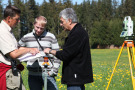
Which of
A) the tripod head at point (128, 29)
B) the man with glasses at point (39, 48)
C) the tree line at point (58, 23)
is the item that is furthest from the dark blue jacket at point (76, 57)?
the tree line at point (58, 23)

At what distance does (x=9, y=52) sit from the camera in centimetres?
304

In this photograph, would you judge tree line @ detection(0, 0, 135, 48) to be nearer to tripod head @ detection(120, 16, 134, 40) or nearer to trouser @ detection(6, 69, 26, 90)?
tripod head @ detection(120, 16, 134, 40)

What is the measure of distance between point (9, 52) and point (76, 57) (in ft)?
3.24

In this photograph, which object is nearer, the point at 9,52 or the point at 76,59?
the point at 9,52

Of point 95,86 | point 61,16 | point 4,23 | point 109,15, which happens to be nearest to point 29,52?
point 4,23

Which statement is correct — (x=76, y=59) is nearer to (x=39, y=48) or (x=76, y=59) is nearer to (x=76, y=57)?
(x=76, y=57)

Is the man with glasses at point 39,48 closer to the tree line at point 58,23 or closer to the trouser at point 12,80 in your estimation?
the trouser at point 12,80

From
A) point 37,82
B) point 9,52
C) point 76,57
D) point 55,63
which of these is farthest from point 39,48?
point 9,52

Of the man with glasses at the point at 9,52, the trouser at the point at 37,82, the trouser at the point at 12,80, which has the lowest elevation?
the trouser at the point at 37,82

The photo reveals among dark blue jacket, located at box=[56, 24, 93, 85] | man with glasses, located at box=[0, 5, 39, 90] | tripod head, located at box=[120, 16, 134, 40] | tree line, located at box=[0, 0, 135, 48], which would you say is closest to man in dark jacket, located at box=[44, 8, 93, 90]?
dark blue jacket, located at box=[56, 24, 93, 85]

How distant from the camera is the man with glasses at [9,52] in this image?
10.0 feet

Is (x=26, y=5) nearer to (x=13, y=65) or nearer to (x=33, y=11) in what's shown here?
(x=33, y=11)

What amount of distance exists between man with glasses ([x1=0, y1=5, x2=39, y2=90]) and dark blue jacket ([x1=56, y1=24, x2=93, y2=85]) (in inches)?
19.5

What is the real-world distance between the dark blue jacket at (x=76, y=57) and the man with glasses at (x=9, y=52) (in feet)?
1.62
